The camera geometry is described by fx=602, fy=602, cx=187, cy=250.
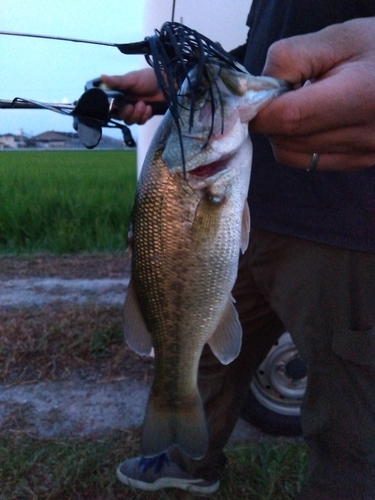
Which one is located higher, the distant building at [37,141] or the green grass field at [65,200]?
the distant building at [37,141]

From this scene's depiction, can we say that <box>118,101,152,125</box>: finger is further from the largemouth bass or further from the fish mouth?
the fish mouth

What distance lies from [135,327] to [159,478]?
3.85 ft

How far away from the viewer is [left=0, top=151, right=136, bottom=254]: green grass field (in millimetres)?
2395

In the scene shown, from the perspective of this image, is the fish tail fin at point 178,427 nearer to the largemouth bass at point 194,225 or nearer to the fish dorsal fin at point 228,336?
the largemouth bass at point 194,225

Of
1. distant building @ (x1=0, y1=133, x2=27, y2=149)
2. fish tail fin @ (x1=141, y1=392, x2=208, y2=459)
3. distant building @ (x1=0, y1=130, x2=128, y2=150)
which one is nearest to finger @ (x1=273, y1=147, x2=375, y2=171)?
fish tail fin @ (x1=141, y1=392, x2=208, y2=459)

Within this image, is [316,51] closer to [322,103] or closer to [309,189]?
[322,103]

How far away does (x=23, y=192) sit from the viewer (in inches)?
105

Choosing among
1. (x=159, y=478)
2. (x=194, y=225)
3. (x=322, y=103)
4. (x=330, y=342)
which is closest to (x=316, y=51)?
(x=322, y=103)

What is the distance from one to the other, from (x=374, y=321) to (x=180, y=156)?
2.73 ft

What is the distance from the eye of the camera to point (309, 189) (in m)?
1.85

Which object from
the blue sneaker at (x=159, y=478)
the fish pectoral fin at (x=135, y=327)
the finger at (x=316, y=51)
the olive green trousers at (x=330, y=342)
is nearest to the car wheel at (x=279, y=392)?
the blue sneaker at (x=159, y=478)

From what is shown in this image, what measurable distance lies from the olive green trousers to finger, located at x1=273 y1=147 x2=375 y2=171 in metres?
0.38

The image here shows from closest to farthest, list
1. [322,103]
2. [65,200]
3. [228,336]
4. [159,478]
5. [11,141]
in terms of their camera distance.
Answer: [322,103] < [228,336] < [11,141] < [159,478] < [65,200]

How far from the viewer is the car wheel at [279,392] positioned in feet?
A: 9.48
